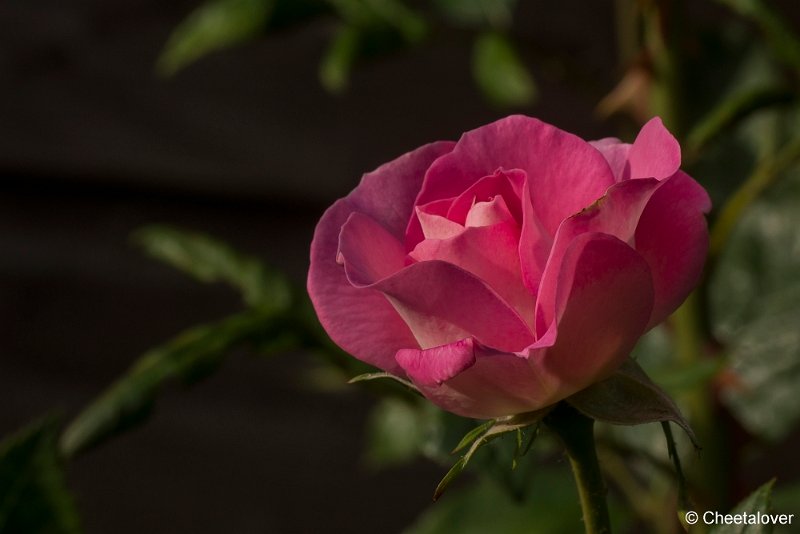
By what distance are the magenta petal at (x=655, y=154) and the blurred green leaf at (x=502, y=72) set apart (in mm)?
543

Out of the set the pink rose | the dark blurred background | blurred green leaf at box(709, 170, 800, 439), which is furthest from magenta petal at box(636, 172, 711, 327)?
the dark blurred background

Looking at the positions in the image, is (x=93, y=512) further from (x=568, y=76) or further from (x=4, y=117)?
(x=568, y=76)

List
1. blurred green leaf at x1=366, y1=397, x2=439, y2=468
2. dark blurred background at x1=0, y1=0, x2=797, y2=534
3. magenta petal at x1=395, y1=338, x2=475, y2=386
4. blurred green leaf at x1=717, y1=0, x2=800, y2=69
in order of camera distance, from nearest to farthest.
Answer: magenta petal at x1=395, y1=338, x2=475, y2=386
blurred green leaf at x1=717, y1=0, x2=800, y2=69
blurred green leaf at x1=366, y1=397, x2=439, y2=468
dark blurred background at x1=0, y1=0, x2=797, y2=534

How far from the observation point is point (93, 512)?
1.58 metres

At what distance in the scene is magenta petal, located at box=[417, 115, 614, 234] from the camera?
322 millimetres

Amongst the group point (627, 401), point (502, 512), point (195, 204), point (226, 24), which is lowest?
point (502, 512)

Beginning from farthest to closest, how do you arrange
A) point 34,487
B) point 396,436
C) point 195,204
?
point 195,204 < point 396,436 < point 34,487

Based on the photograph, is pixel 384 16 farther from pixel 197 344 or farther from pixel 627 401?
pixel 627 401

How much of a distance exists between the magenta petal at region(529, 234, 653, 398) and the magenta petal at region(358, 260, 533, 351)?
0.5 inches

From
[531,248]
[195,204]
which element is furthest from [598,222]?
[195,204]

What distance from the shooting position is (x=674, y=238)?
323 mm

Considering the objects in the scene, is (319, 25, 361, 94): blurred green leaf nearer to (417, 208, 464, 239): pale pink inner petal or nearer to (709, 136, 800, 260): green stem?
(709, 136, 800, 260): green stem

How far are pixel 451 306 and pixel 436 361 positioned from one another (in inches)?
0.6

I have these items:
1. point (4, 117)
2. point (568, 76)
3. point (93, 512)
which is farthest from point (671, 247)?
point (93, 512)
